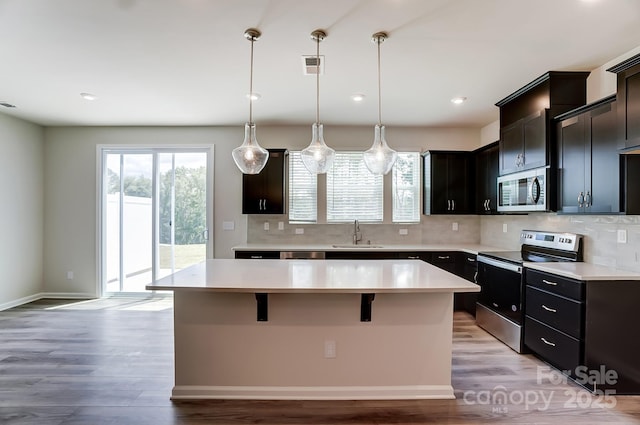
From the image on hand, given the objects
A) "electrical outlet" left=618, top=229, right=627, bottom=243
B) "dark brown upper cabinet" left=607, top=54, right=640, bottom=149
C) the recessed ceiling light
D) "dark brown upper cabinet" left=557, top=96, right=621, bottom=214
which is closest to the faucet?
"dark brown upper cabinet" left=557, top=96, right=621, bottom=214

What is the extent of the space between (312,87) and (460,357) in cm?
301

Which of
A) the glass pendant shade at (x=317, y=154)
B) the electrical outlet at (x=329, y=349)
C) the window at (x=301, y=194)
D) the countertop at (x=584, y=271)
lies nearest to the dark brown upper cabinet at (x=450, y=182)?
the window at (x=301, y=194)

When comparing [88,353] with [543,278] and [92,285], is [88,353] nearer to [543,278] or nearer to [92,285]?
[92,285]

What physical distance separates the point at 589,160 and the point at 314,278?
2.44 metres

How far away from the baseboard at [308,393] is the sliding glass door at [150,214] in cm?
287

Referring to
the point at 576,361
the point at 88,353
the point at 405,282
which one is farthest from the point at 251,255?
the point at 576,361

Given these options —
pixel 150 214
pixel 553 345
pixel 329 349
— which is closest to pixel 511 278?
pixel 553 345

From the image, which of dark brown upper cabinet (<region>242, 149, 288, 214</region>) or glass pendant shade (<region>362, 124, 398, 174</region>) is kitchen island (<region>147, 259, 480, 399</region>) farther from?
dark brown upper cabinet (<region>242, 149, 288, 214</region>)

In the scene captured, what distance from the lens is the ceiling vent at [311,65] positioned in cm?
283

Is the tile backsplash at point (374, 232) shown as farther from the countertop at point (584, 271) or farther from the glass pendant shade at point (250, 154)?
the glass pendant shade at point (250, 154)

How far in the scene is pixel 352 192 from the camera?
197 inches

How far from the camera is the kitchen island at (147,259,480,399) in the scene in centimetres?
238

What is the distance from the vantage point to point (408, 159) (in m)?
5.07

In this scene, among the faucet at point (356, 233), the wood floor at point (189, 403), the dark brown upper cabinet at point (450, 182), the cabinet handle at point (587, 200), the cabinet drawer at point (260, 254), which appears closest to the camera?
the wood floor at point (189, 403)
